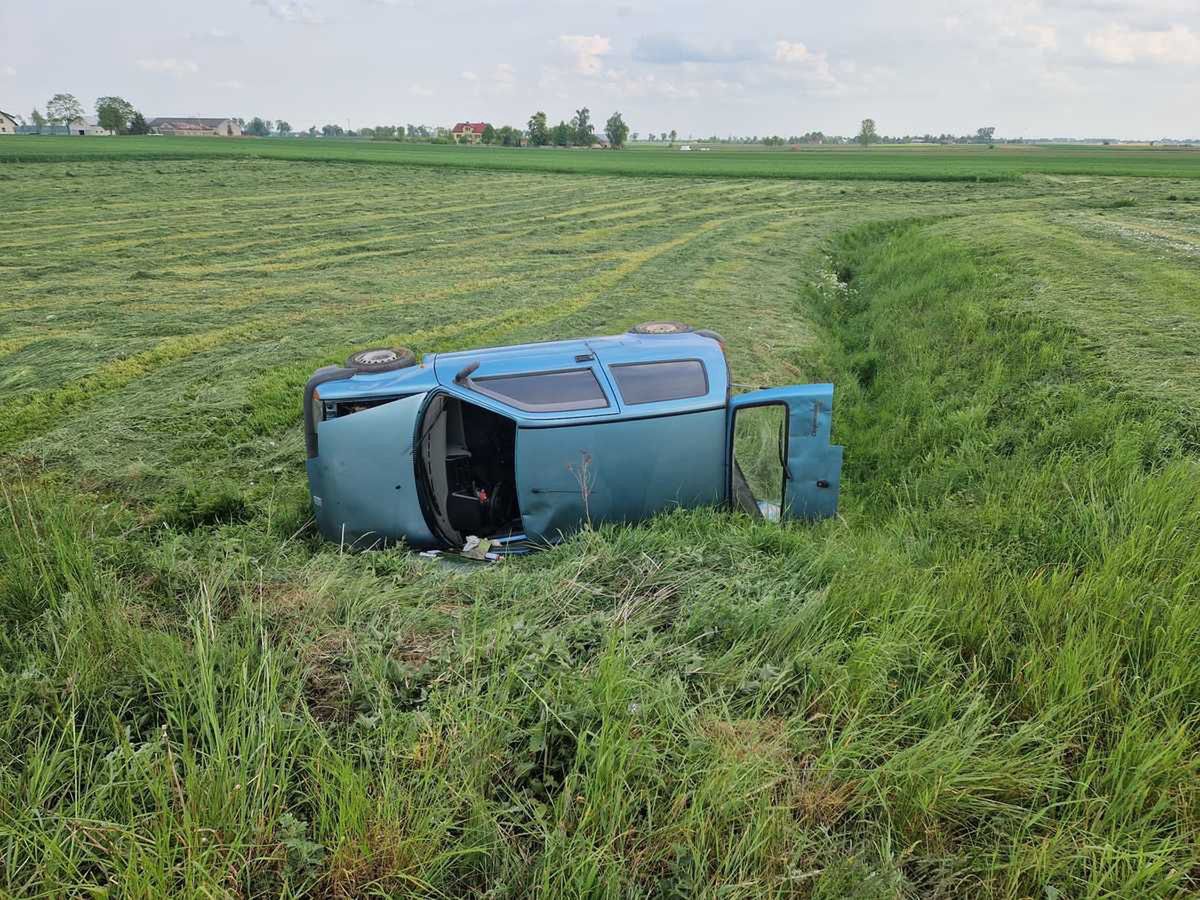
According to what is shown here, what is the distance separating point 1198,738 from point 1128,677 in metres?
0.40

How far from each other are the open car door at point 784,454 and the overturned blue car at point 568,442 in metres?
0.01

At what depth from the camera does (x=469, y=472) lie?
6824 millimetres

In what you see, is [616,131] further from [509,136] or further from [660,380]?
[660,380]

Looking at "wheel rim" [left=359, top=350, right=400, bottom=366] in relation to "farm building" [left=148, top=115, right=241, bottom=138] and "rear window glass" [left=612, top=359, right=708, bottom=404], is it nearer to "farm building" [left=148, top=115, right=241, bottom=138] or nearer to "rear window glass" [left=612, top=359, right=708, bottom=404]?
"rear window glass" [left=612, top=359, right=708, bottom=404]

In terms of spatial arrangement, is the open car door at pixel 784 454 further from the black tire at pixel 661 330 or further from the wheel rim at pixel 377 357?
the wheel rim at pixel 377 357

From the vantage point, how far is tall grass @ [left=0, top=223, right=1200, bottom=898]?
8.66ft

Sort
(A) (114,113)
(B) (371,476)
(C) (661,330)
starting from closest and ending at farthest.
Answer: (B) (371,476) < (C) (661,330) < (A) (114,113)

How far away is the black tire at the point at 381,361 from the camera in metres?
6.56

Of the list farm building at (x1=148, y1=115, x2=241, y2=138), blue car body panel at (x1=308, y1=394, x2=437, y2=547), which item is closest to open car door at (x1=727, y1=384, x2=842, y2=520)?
blue car body panel at (x1=308, y1=394, x2=437, y2=547)

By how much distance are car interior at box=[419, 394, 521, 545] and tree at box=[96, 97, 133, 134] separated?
9514 centimetres

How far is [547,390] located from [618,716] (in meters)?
3.53

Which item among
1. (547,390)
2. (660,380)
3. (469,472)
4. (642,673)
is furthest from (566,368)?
(642,673)

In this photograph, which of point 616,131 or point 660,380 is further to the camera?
point 616,131

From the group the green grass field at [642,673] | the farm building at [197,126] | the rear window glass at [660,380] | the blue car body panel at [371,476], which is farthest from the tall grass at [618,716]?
the farm building at [197,126]
